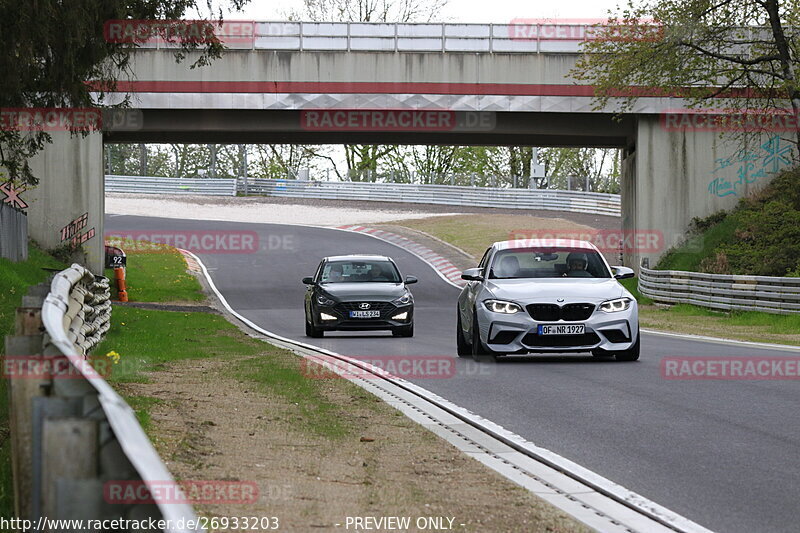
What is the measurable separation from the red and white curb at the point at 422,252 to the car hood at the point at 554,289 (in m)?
28.6

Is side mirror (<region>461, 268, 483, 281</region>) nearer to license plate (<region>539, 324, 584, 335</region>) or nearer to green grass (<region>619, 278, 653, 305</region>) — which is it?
license plate (<region>539, 324, 584, 335</region>)

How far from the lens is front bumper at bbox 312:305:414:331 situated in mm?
22906

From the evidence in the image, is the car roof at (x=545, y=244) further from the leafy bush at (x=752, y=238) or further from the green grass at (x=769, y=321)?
the leafy bush at (x=752, y=238)

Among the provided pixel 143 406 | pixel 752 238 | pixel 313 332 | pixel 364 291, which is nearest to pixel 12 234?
pixel 313 332

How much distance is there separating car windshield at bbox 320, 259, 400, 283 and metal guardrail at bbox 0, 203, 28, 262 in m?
8.78

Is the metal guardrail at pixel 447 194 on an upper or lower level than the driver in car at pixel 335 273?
upper

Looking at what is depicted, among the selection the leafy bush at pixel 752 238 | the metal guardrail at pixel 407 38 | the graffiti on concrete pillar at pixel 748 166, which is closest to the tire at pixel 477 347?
the leafy bush at pixel 752 238

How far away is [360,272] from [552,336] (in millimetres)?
8977

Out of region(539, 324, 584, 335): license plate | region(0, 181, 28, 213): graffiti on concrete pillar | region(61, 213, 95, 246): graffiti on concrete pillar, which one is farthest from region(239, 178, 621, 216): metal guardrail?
region(539, 324, 584, 335): license plate

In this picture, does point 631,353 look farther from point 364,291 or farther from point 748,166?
point 748,166

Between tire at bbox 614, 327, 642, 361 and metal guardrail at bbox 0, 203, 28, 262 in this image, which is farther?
metal guardrail at bbox 0, 203, 28, 262

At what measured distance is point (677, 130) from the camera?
4241 cm

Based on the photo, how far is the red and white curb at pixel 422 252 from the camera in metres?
47.9

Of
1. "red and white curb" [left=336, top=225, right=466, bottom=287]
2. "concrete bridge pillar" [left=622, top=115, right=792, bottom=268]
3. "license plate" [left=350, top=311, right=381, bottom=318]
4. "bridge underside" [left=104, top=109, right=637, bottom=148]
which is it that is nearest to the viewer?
"license plate" [left=350, top=311, right=381, bottom=318]
